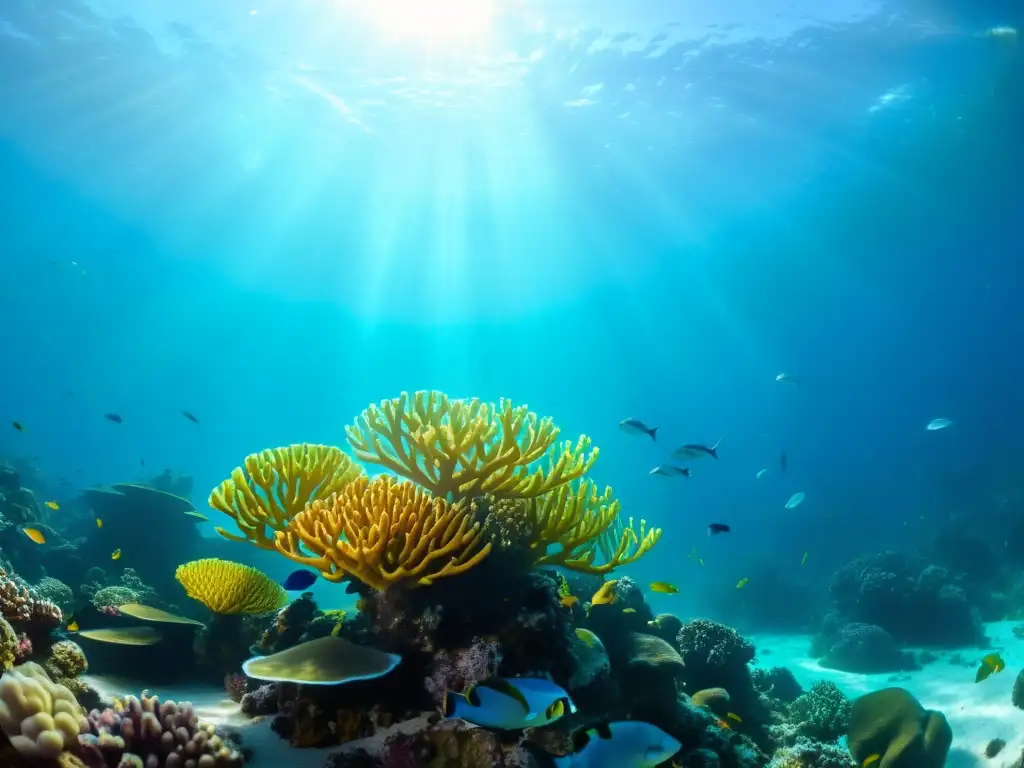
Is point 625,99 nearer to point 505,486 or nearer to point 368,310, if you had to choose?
point 505,486

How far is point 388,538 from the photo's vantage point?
13.2 ft

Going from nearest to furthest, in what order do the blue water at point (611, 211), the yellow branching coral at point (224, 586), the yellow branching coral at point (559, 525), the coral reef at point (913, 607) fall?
the yellow branching coral at point (559, 525), the yellow branching coral at point (224, 586), the coral reef at point (913, 607), the blue water at point (611, 211)

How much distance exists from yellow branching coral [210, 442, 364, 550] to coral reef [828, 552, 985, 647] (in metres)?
18.8

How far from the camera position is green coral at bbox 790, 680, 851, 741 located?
7.80m

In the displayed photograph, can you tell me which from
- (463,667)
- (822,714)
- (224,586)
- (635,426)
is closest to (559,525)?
(463,667)

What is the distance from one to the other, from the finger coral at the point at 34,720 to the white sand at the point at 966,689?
10.7 m

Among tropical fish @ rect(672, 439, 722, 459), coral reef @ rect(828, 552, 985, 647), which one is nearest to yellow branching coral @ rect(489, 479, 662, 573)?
tropical fish @ rect(672, 439, 722, 459)

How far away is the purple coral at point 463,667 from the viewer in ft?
13.1

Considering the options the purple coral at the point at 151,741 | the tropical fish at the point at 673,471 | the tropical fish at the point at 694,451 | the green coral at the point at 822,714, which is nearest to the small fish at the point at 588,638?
the purple coral at the point at 151,741

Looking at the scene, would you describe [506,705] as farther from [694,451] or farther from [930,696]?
[930,696]

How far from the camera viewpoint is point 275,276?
220 feet

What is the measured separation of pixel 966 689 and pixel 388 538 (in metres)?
13.3

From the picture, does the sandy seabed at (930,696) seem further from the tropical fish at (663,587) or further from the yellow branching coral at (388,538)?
the tropical fish at (663,587)

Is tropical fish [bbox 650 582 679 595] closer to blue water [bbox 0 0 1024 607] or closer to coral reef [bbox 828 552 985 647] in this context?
coral reef [bbox 828 552 985 647]
